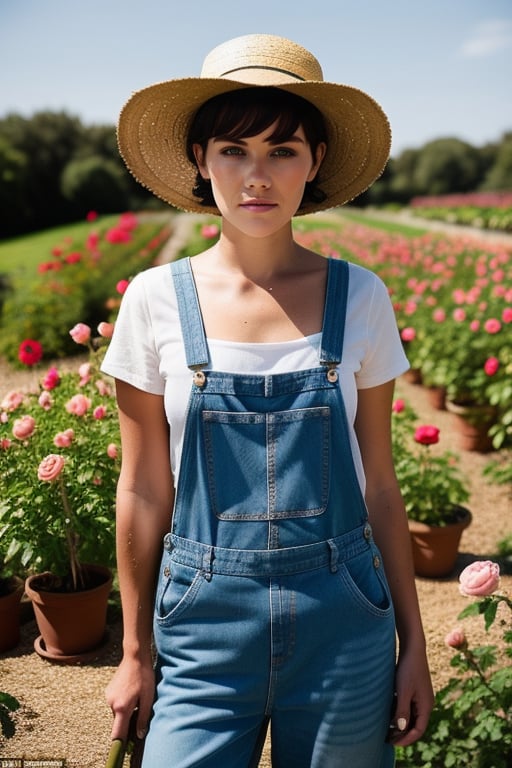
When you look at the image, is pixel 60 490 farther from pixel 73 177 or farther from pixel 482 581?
pixel 73 177

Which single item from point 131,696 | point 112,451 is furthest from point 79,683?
point 131,696

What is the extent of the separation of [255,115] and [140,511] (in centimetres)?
75

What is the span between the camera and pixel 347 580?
134 cm

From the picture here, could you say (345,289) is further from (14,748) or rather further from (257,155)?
(14,748)

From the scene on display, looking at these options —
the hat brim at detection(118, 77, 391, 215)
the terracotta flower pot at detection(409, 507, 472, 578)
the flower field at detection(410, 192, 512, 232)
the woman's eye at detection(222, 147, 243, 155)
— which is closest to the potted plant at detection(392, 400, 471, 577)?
the terracotta flower pot at detection(409, 507, 472, 578)

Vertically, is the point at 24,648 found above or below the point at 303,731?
below

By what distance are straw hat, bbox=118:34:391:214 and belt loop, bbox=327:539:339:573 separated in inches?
31.0

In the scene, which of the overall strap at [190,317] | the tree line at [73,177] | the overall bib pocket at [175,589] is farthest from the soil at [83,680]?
the tree line at [73,177]

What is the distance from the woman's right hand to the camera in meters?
1.35

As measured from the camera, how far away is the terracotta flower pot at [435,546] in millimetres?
3863

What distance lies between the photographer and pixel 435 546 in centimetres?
390

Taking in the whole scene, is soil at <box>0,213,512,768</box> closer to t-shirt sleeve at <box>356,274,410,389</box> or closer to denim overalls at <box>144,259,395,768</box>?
denim overalls at <box>144,259,395,768</box>

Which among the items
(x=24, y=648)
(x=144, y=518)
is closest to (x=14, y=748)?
(x=24, y=648)

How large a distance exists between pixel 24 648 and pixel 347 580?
2332 mm
